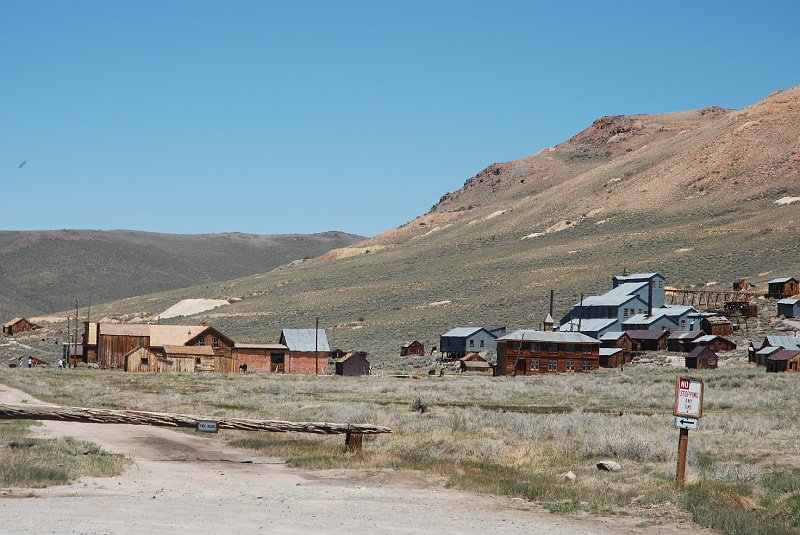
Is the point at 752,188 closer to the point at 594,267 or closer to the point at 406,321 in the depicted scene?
the point at 594,267

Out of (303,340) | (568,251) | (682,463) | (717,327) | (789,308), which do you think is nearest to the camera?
(682,463)

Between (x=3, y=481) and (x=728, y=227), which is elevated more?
(x=728, y=227)

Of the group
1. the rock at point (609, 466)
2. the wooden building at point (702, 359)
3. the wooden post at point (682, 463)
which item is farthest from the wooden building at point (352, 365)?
the wooden post at point (682, 463)

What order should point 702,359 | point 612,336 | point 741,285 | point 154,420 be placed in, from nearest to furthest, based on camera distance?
point 154,420 < point 702,359 < point 612,336 < point 741,285

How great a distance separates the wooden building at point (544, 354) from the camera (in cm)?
6831

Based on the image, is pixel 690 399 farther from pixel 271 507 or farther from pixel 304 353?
pixel 304 353

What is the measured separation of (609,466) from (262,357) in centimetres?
5576

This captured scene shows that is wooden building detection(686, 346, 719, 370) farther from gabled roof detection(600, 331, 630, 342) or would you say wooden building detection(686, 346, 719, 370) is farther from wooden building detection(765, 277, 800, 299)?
wooden building detection(765, 277, 800, 299)

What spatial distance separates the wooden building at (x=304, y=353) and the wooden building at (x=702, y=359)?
24.9m

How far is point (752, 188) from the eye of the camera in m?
138

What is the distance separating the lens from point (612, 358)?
7250 cm

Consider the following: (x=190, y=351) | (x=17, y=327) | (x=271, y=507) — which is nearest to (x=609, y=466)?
(x=271, y=507)

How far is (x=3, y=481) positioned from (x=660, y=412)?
22479 millimetres

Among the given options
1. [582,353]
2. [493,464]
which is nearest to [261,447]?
[493,464]
